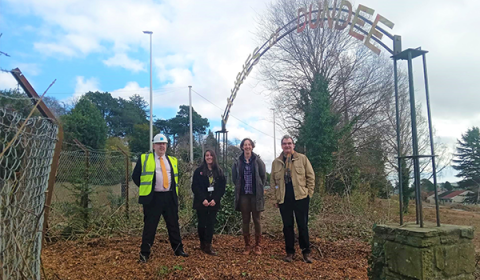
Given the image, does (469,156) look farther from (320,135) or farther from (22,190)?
(22,190)

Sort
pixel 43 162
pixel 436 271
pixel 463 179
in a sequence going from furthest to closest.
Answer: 1. pixel 463 179
2. pixel 436 271
3. pixel 43 162

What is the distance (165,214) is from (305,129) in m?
9.50

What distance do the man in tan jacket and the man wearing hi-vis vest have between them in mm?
1374

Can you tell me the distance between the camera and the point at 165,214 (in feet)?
15.4

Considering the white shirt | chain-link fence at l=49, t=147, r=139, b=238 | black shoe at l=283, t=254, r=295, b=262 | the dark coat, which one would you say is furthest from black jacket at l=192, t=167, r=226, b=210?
chain-link fence at l=49, t=147, r=139, b=238

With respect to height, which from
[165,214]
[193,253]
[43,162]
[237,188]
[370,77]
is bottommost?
[193,253]

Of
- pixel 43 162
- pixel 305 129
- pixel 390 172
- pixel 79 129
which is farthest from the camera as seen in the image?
pixel 79 129

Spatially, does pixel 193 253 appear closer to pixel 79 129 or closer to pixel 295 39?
pixel 295 39

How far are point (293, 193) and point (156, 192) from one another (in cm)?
178

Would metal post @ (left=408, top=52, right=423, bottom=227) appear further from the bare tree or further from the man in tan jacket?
the bare tree

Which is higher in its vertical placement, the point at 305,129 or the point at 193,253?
the point at 305,129

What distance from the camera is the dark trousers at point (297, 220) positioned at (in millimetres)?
4508

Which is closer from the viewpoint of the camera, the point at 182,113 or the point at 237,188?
the point at 237,188

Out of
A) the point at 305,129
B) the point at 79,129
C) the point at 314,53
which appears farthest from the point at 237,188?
the point at 79,129
